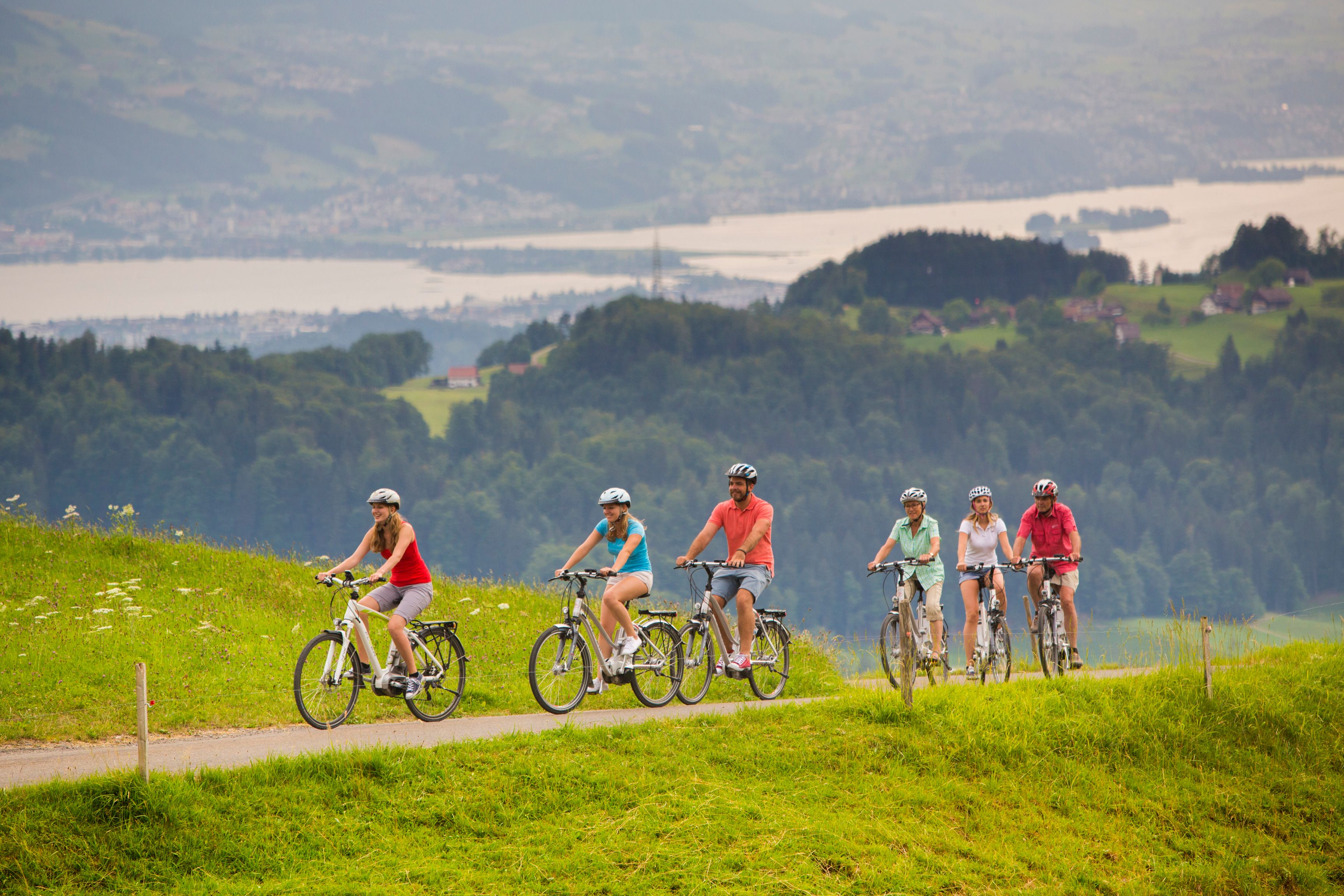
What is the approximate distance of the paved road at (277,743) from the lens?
9.12m

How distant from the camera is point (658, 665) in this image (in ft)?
37.2

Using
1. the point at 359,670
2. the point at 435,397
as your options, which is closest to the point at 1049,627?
the point at 359,670

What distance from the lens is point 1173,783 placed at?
35.6 feet

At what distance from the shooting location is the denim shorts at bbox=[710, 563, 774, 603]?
11.3 m

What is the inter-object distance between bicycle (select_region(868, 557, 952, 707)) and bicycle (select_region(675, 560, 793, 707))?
1.03 meters

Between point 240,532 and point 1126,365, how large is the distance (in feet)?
431

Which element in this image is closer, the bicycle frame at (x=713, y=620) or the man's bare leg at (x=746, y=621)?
the man's bare leg at (x=746, y=621)

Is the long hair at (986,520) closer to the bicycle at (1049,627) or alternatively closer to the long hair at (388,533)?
the bicycle at (1049,627)

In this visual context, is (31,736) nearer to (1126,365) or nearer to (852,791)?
(852,791)

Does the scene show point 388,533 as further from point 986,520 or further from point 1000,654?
point 1000,654

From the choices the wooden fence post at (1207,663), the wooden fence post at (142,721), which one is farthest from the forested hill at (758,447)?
the wooden fence post at (142,721)

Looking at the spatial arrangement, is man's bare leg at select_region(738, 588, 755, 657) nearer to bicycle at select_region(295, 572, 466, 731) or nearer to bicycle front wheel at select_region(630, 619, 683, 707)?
bicycle front wheel at select_region(630, 619, 683, 707)

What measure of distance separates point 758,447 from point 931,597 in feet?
541

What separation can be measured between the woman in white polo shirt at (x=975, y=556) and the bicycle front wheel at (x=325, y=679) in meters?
6.13
